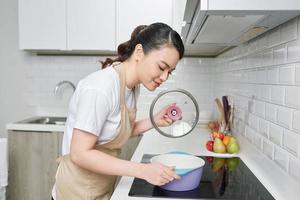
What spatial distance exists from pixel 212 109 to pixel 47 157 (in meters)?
1.40

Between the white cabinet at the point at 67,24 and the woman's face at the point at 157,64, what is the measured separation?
131cm

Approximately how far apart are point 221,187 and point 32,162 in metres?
1.66

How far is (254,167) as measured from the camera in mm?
1290

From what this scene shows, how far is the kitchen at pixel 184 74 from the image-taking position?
1.01 metres

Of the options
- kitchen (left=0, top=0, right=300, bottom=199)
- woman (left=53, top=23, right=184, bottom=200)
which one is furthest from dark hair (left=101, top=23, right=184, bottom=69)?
kitchen (left=0, top=0, right=300, bottom=199)

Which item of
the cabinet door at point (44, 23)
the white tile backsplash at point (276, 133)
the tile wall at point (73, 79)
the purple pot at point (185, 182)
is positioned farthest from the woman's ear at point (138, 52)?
the tile wall at point (73, 79)

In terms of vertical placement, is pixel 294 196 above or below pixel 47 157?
above

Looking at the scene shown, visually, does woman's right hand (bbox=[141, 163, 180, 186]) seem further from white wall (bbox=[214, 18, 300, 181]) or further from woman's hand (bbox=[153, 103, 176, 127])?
woman's hand (bbox=[153, 103, 176, 127])

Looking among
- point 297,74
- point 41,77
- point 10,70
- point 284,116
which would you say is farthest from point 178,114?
point 10,70

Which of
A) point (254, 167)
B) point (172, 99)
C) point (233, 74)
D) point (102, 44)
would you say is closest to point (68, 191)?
point (254, 167)

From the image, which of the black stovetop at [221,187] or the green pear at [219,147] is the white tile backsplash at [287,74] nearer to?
the black stovetop at [221,187]

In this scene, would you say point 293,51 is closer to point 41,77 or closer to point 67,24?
point 67,24

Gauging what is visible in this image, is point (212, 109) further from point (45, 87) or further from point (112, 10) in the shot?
point (45, 87)

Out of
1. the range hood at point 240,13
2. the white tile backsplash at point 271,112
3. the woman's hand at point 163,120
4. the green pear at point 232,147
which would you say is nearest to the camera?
the range hood at point 240,13
